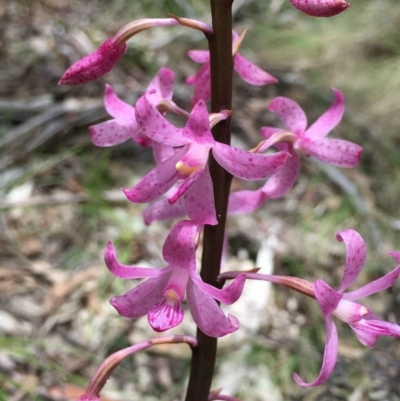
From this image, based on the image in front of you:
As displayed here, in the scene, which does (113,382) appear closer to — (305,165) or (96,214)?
(96,214)

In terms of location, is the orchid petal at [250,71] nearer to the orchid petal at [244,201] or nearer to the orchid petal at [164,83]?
the orchid petal at [164,83]

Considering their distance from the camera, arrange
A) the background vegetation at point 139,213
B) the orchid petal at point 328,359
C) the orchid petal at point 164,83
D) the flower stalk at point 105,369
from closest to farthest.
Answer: the orchid petal at point 328,359, the flower stalk at point 105,369, the orchid petal at point 164,83, the background vegetation at point 139,213

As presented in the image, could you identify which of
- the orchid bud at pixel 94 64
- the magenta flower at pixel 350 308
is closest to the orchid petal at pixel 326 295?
the magenta flower at pixel 350 308

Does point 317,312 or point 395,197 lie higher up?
point 317,312

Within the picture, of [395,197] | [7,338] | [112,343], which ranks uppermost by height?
[7,338]

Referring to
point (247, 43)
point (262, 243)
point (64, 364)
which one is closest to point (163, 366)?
point (64, 364)

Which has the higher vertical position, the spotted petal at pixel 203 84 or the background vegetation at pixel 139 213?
the spotted petal at pixel 203 84

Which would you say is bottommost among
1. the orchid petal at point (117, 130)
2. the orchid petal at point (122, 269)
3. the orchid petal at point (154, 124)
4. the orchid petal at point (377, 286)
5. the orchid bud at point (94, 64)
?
the orchid petal at point (377, 286)

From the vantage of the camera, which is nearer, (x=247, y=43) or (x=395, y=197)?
(x=395, y=197)

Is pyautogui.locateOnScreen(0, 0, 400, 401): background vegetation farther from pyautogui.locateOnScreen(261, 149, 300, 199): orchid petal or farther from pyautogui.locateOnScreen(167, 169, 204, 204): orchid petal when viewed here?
pyautogui.locateOnScreen(167, 169, 204, 204): orchid petal

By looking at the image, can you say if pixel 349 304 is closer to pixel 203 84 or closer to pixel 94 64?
pixel 203 84
